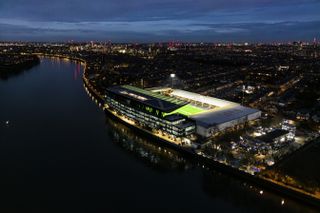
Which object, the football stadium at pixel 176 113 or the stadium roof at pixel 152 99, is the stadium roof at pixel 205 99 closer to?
the football stadium at pixel 176 113

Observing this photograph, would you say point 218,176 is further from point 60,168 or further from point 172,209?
point 60,168

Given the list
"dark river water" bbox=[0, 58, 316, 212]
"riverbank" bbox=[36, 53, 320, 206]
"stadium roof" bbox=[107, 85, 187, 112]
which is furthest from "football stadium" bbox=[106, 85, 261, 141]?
"riverbank" bbox=[36, 53, 320, 206]

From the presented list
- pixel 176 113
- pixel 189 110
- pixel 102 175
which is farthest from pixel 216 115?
pixel 102 175

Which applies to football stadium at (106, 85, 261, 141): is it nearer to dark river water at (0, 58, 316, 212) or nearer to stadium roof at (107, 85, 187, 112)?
stadium roof at (107, 85, 187, 112)

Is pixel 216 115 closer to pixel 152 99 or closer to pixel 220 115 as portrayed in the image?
pixel 220 115

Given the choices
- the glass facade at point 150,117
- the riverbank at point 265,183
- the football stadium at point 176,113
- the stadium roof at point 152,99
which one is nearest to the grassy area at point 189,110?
the football stadium at point 176,113

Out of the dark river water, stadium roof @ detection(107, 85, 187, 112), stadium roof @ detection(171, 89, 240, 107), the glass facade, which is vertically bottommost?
the dark river water

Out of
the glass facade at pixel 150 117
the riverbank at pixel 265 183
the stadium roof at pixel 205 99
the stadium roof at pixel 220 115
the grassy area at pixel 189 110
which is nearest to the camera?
the riverbank at pixel 265 183
